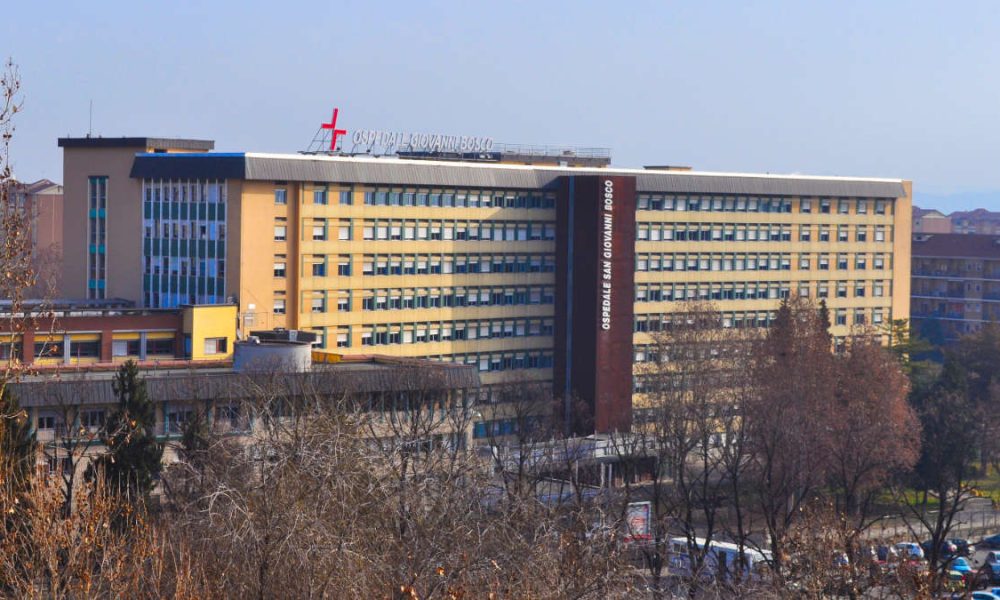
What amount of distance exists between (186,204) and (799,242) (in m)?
39.8

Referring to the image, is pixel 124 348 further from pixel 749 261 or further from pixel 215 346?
pixel 749 261

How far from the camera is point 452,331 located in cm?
8181

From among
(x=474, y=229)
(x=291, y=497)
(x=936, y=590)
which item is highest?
(x=474, y=229)

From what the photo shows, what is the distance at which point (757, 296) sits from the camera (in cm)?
9462

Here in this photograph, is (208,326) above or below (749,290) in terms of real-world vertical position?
below

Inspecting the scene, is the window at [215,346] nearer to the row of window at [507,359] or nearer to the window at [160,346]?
the window at [160,346]

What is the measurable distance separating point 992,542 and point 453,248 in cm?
3226

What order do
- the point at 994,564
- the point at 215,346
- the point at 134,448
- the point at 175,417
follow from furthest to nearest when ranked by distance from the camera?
1. the point at 215,346
2. the point at 994,564
3. the point at 175,417
4. the point at 134,448

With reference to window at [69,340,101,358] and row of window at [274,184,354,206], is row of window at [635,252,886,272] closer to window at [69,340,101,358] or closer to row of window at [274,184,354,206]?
row of window at [274,184,354,206]

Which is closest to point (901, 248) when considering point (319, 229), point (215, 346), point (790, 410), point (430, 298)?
point (430, 298)

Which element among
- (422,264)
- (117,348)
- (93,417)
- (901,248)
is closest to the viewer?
(93,417)

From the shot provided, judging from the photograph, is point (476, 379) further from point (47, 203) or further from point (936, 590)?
point (47, 203)

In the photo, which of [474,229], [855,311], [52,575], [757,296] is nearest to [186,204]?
[474,229]

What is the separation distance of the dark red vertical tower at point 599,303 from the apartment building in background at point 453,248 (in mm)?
99
